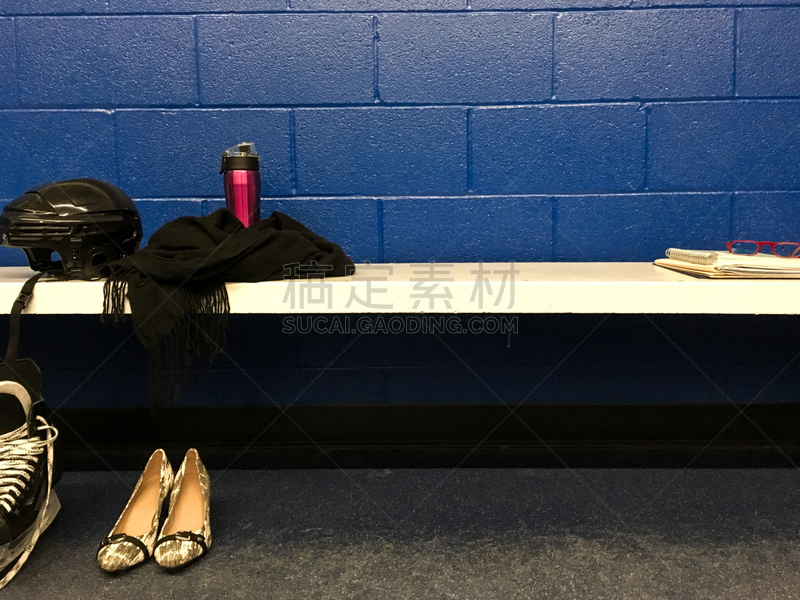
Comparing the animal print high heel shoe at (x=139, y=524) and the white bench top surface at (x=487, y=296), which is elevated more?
the white bench top surface at (x=487, y=296)

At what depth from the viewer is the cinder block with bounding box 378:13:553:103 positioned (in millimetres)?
1390

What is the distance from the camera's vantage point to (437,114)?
142cm

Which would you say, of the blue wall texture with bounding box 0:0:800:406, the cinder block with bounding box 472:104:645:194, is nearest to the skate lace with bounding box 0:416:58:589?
the blue wall texture with bounding box 0:0:800:406

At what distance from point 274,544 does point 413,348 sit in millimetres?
598

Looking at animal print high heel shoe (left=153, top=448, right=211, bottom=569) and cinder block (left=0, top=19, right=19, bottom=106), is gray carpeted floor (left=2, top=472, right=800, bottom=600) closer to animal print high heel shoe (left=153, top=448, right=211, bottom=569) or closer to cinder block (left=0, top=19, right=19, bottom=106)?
animal print high heel shoe (left=153, top=448, right=211, bottom=569)

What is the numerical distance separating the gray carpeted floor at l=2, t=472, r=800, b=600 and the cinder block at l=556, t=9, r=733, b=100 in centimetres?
91

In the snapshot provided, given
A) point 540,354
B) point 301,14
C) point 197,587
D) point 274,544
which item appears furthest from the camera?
point 540,354

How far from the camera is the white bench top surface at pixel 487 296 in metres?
0.94

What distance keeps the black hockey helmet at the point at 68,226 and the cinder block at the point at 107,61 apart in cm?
44

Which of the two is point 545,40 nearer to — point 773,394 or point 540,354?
point 540,354

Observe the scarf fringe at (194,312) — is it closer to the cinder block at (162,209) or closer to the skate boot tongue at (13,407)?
the skate boot tongue at (13,407)

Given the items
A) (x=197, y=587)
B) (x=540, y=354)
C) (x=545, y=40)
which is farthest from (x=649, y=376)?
(x=197, y=587)

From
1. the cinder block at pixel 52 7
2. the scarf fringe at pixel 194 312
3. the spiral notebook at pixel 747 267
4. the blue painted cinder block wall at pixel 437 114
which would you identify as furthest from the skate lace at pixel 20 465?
the spiral notebook at pixel 747 267

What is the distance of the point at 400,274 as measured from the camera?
115 centimetres
